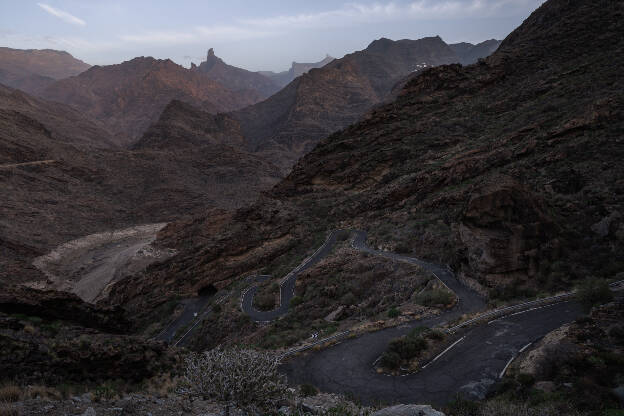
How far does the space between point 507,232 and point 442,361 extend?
569 cm

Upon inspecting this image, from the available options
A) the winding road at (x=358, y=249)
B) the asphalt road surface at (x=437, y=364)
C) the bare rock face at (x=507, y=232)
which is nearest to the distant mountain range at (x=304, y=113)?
the winding road at (x=358, y=249)

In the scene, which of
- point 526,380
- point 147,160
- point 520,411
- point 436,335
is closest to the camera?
point 520,411

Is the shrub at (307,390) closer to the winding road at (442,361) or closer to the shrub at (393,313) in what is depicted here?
the winding road at (442,361)

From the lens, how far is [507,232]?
1255 centimetres

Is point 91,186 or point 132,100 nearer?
point 91,186

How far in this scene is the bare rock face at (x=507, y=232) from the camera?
12.2 meters

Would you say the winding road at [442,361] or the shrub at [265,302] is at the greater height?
the winding road at [442,361]

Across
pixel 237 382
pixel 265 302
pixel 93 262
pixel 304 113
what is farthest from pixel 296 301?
pixel 304 113

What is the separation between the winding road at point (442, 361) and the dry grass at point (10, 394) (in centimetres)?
561

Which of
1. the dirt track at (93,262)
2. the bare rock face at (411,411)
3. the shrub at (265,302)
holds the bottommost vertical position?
the dirt track at (93,262)

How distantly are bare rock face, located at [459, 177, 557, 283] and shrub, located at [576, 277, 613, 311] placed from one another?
2.45 m

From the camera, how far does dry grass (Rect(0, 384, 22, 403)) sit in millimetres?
5668

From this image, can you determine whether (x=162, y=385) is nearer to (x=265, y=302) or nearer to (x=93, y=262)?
(x=265, y=302)

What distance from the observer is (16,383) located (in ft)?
22.1
